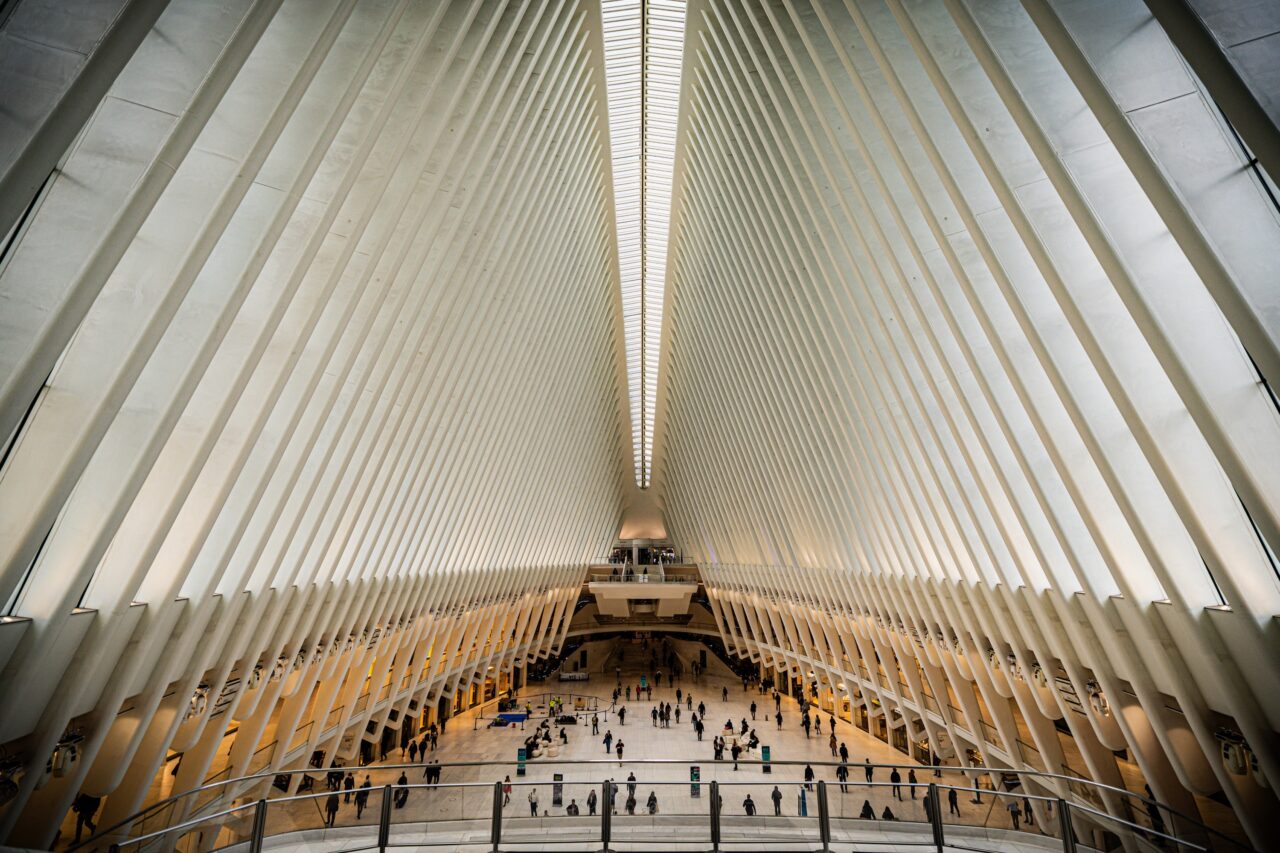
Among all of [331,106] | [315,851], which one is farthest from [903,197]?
[315,851]

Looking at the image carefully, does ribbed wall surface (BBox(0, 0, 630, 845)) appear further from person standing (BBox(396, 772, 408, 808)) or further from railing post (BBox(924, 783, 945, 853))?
railing post (BBox(924, 783, 945, 853))

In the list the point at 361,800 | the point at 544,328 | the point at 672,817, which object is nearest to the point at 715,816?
the point at 672,817

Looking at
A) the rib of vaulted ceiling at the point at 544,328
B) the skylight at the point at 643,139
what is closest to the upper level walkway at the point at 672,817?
the rib of vaulted ceiling at the point at 544,328

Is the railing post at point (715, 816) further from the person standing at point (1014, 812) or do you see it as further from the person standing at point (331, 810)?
the person standing at point (331, 810)

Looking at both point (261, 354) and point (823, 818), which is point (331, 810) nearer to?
point (823, 818)

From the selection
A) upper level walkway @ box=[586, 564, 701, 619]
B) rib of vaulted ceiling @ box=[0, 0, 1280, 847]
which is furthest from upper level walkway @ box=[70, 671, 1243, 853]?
upper level walkway @ box=[586, 564, 701, 619]

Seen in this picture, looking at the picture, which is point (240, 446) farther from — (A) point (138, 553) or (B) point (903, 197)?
(B) point (903, 197)

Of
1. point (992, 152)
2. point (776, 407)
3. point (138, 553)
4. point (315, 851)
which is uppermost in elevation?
point (776, 407)
